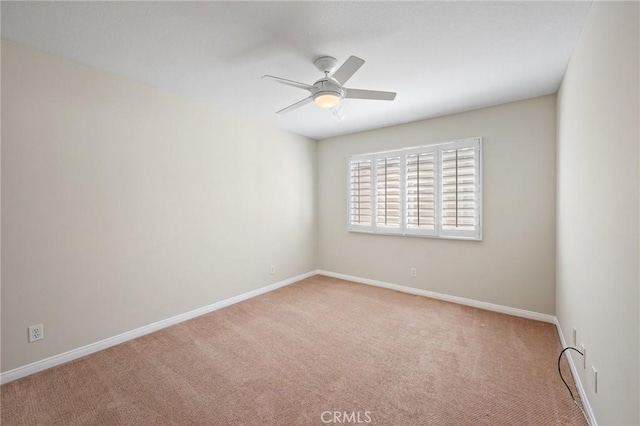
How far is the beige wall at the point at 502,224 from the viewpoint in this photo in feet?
9.91

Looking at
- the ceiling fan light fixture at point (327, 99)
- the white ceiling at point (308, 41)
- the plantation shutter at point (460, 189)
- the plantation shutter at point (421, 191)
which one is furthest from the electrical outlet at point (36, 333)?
the plantation shutter at point (460, 189)

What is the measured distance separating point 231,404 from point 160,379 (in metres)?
0.67

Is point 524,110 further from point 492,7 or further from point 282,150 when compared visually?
point 282,150

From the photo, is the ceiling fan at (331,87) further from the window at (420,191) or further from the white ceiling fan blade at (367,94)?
the window at (420,191)

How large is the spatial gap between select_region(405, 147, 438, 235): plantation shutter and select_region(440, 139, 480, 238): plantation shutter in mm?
116

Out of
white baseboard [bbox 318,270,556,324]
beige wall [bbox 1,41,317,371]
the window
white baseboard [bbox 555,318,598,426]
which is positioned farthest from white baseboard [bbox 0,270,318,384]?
white baseboard [bbox 555,318,598,426]

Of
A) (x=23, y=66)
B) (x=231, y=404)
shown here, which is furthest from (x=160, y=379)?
(x=23, y=66)

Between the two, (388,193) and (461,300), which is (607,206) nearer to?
(461,300)

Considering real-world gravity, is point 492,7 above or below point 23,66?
above

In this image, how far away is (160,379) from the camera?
2.08m

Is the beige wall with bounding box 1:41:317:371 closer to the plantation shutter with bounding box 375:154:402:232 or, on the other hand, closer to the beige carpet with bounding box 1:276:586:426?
the beige carpet with bounding box 1:276:586:426

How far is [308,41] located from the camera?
201 cm

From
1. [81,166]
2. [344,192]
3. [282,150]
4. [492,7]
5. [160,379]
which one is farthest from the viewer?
[344,192]

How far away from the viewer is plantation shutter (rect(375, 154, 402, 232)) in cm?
407
